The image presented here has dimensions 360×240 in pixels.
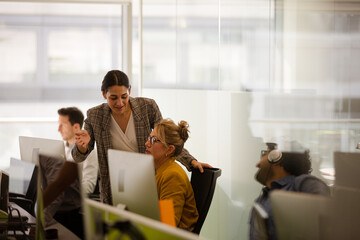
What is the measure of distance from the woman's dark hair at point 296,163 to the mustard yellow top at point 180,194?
448 millimetres

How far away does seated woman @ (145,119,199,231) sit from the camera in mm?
2123

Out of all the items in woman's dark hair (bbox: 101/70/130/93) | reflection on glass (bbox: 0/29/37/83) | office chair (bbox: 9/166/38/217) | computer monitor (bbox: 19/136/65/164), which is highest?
reflection on glass (bbox: 0/29/37/83)

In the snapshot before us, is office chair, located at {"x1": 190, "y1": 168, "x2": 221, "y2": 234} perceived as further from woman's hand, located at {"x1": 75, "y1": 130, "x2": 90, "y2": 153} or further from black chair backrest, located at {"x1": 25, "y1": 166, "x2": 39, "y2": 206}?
black chair backrest, located at {"x1": 25, "y1": 166, "x2": 39, "y2": 206}

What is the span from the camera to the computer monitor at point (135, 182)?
1.58m

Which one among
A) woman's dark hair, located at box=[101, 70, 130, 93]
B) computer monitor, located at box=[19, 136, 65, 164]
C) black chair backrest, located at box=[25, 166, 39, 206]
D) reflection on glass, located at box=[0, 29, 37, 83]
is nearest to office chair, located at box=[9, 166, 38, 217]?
black chair backrest, located at box=[25, 166, 39, 206]

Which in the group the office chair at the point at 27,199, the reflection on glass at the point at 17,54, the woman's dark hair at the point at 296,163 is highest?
the reflection on glass at the point at 17,54

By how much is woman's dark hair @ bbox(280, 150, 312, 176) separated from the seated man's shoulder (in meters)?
0.11

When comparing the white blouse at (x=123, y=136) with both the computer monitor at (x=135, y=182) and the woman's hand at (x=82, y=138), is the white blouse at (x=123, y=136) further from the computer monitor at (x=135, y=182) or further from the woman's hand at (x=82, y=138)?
the computer monitor at (x=135, y=182)

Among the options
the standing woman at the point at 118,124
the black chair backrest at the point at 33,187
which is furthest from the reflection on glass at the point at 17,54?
the black chair backrest at the point at 33,187

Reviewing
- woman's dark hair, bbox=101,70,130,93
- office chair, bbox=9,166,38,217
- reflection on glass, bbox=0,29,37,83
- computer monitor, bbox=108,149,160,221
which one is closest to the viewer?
computer monitor, bbox=108,149,160,221

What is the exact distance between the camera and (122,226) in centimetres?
112

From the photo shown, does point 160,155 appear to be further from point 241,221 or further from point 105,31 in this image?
point 105,31

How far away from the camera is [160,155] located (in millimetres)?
2268

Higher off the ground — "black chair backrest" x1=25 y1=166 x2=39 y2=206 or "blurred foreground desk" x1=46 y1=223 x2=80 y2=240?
"black chair backrest" x1=25 y1=166 x2=39 y2=206
